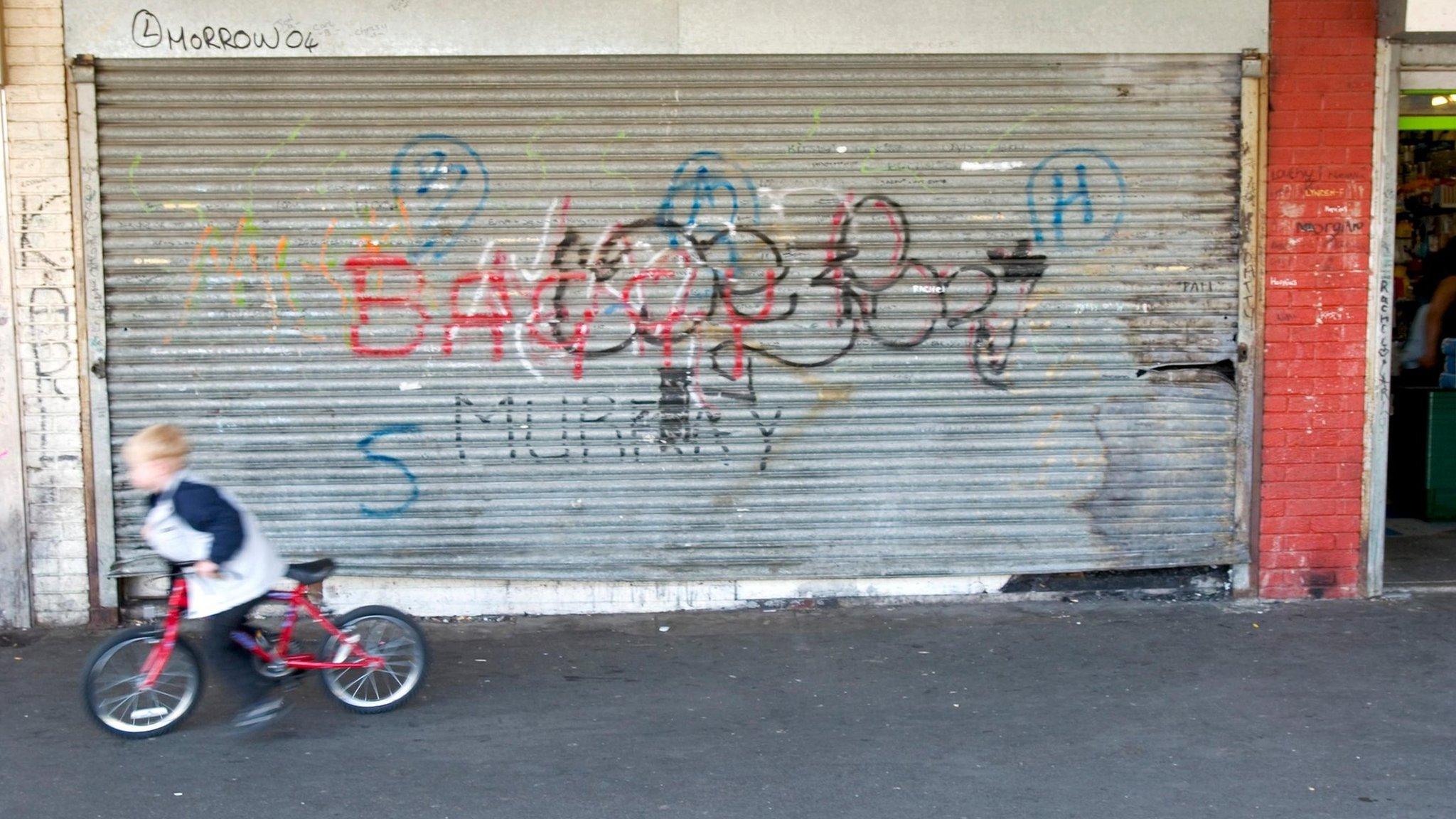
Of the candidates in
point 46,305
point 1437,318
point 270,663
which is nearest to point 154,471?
point 270,663

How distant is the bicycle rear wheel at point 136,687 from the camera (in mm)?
4891

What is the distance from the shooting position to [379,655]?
17.0ft

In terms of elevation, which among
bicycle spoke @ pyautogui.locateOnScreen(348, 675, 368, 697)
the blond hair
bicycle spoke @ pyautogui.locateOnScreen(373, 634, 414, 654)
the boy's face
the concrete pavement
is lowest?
the concrete pavement

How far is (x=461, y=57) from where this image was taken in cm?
628

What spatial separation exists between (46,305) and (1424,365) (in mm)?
9102

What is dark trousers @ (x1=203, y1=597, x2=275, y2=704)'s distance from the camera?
476 centimetres

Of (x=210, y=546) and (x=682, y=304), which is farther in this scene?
(x=682, y=304)

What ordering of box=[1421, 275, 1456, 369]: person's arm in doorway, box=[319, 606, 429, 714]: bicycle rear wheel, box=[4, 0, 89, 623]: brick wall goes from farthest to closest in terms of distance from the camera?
1. box=[1421, 275, 1456, 369]: person's arm in doorway
2. box=[4, 0, 89, 623]: brick wall
3. box=[319, 606, 429, 714]: bicycle rear wheel

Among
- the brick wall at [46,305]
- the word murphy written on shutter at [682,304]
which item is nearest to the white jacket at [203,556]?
the word murphy written on shutter at [682,304]

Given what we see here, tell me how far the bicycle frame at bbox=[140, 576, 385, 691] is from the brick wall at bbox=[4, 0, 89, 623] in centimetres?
188

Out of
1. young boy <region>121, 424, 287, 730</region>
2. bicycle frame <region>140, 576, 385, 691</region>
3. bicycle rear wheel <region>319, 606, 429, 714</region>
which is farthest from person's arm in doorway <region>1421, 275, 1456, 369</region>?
young boy <region>121, 424, 287, 730</region>

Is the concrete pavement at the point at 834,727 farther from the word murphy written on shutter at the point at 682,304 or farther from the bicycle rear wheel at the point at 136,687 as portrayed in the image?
the word murphy written on shutter at the point at 682,304

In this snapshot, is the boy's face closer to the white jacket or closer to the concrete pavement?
the white jacket

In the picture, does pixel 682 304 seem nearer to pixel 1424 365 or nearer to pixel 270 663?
pixel 270 663
